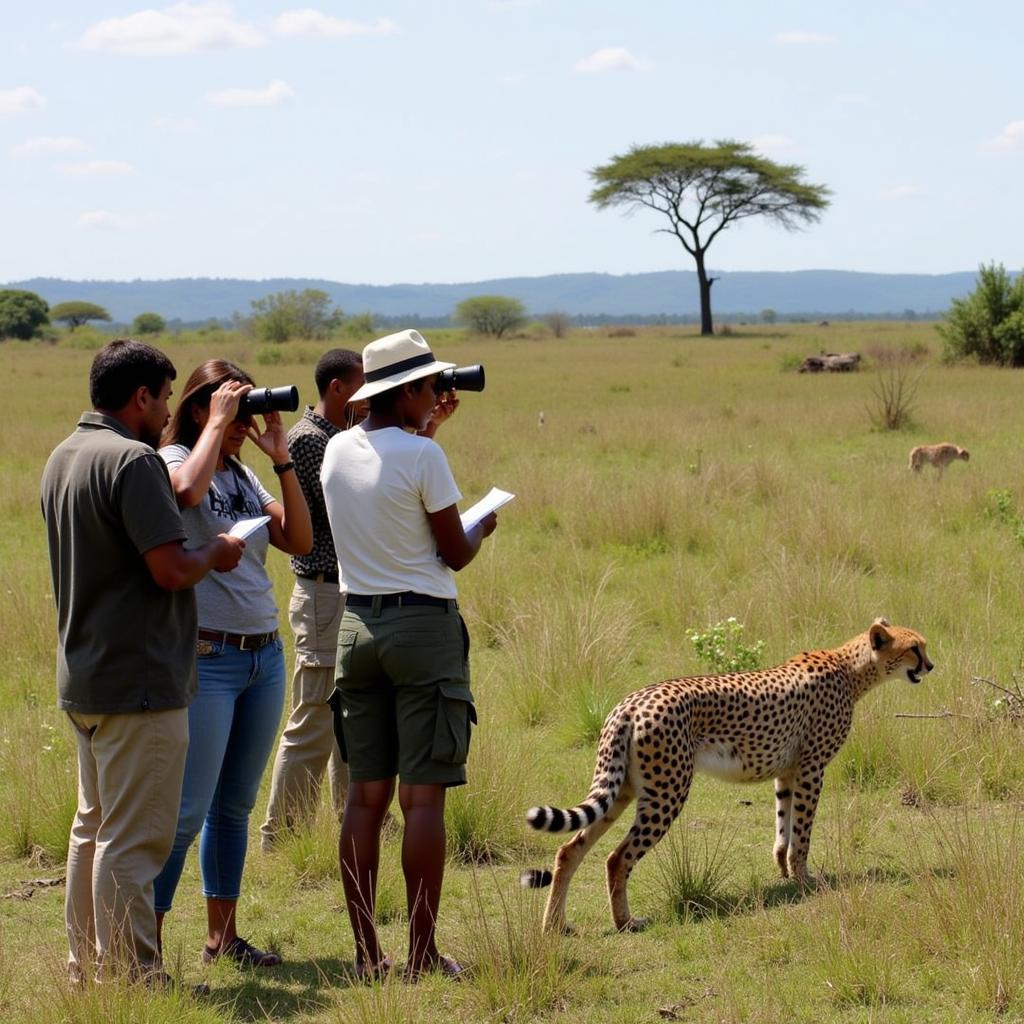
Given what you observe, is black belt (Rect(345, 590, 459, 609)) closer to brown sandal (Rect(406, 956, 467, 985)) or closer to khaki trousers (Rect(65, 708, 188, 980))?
khaki trousers (Rect(65, 708, 188, 980))

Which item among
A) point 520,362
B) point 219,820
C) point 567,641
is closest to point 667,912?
point 219,820

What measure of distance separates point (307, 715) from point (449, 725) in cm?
132

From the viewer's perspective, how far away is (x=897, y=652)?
490 centimetres

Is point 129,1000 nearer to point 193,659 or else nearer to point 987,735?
point 193,659

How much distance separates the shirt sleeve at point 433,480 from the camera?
3.71 m

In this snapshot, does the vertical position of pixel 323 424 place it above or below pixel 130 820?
above

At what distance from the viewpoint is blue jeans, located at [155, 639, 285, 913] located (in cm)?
387

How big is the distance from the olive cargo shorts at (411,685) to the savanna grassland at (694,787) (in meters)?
0.44

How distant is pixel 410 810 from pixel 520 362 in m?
34.1

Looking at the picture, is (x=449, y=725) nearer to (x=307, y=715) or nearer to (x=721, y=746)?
(x=721, y=746)

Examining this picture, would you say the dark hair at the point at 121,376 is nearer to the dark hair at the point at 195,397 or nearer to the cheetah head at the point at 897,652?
the dark hair at the point at 195,397

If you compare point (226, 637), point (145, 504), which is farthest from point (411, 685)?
point (145, 504)

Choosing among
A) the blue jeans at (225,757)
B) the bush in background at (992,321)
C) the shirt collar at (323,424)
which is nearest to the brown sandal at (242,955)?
the blue jeans at (225,757)

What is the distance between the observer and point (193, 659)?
3627mm
